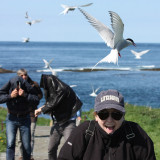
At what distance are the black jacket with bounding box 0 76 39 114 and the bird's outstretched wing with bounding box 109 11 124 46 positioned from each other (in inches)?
62.3

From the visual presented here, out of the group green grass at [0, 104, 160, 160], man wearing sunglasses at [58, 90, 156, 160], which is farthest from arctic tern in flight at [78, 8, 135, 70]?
green grass at [0, 104, 160, 160]

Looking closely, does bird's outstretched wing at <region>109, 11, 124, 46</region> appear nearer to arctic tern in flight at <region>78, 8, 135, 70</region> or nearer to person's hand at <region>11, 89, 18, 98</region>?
arctic tern in flight at <region>78, 8, 135, 70</region>

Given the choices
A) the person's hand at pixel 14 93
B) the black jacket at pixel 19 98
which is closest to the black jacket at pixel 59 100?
the black jacket at pixel 19 98

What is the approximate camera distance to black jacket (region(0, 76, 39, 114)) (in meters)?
6.32

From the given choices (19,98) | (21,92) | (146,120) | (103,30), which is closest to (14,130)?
(19,98)

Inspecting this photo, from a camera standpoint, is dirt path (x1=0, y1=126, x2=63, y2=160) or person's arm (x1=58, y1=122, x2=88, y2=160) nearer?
person's arm (x1=58, y1=122, x2=88, y2=160)

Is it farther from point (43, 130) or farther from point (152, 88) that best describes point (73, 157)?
point (152, 88)

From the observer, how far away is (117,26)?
5.62m

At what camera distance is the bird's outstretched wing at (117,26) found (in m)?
5.43

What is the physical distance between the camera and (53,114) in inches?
249

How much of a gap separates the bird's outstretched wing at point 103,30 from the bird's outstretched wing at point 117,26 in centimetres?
12

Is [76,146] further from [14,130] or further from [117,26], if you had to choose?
[14,130]

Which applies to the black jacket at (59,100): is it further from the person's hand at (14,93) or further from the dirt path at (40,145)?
the dirt path at (40,145)

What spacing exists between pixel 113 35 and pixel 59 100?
125 centimetres
